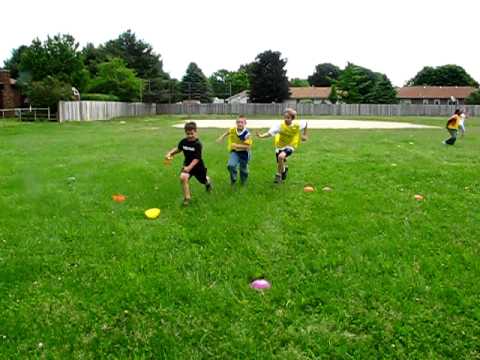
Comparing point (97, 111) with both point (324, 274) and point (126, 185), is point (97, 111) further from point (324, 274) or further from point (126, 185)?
point (324, 274)

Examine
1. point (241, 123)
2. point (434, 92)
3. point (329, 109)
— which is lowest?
point (241, 123)

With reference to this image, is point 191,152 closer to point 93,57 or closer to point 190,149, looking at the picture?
point 190,149

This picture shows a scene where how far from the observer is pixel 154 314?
4.08 metres

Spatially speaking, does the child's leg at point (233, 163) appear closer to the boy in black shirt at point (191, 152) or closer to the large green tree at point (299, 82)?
the boy in black shirt at point (191, 152)

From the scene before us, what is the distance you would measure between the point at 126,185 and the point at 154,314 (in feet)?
17.5

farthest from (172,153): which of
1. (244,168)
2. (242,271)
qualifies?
(242,271)

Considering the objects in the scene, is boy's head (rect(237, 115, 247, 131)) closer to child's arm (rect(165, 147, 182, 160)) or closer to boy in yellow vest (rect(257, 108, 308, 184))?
boy in yellow vest (rect(257, 108, 308, 184))

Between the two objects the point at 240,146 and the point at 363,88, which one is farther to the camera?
the point at 363,88

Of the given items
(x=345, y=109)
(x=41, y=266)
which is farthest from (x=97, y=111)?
(x=41, y=266)

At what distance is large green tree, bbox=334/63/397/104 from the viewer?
71.9 m

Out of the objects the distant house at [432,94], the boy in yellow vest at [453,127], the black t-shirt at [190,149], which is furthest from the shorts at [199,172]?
the distant house at [432,94]

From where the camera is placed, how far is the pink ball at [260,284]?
4.55 meters

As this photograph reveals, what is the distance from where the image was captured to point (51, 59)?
43781mm

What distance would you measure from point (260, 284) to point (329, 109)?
61294 mm
